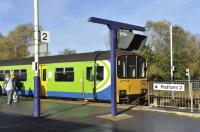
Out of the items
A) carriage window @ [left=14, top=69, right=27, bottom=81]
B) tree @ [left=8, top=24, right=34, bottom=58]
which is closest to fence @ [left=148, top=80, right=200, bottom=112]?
carriage window @ [left=14, top=69, right=27, bottom=81]

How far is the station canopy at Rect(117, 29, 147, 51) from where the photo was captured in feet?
51.0

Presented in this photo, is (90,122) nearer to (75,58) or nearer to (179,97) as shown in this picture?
(179,97)

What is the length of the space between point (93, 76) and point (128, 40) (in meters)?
7.49

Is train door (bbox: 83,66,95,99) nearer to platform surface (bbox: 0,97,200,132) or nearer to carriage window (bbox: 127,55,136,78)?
carriage window (bbox: 127,55,136,78)

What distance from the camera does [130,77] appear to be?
22.2m

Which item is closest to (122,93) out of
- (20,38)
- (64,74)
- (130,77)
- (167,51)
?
(130,77)

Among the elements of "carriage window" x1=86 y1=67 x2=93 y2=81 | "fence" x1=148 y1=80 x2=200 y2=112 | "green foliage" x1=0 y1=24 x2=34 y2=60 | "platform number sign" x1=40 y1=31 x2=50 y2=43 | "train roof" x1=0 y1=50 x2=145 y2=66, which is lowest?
"fence" x1=148 y1=80 x2=200 y2=112

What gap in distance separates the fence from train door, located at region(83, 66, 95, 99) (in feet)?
14.3

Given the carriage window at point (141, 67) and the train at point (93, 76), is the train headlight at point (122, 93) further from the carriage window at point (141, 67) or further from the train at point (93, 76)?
the carriage window at point (141, 67)

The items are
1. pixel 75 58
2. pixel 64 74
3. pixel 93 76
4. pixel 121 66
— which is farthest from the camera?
pixel 64 74

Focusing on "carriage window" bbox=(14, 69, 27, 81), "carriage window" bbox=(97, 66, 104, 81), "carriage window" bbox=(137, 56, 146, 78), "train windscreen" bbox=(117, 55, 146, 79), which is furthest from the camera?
"carriage window" bbox=(14, 69, 27, 81)

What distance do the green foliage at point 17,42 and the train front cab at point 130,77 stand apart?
48.7m

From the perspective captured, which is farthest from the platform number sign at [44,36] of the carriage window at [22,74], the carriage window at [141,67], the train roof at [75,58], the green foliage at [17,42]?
the green foliage at [17,42]

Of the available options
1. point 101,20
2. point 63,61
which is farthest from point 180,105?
point 63,61
